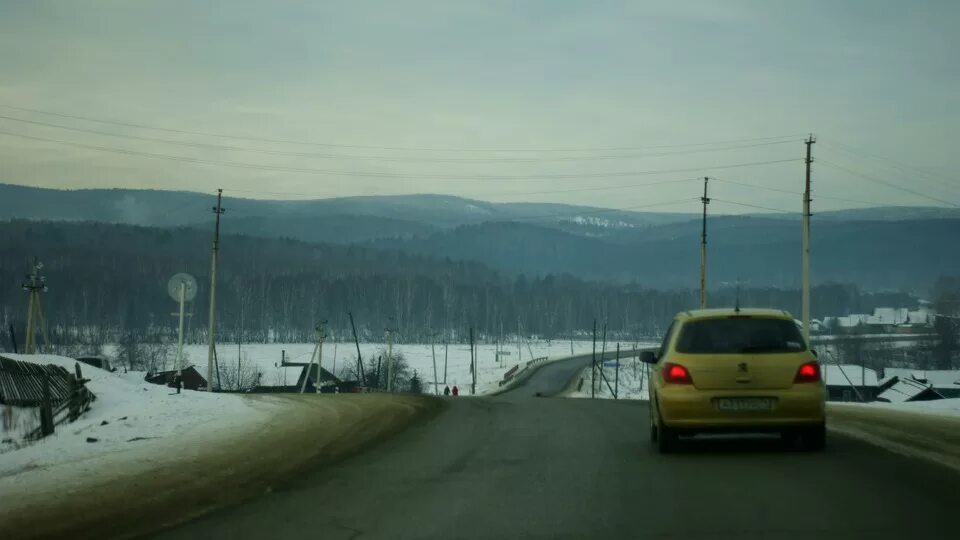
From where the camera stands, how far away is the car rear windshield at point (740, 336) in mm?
13781

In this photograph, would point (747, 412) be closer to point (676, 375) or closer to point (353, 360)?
point (676, 375)

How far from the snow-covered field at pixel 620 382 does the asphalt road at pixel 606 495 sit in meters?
58.9

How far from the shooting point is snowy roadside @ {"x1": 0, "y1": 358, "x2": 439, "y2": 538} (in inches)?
388

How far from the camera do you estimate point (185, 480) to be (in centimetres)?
1199

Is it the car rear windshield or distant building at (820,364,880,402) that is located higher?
the car rear windshield

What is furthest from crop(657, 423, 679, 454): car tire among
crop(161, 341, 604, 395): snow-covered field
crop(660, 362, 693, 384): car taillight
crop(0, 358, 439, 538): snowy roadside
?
crop(161, 341, 604, 395): snow-covered field

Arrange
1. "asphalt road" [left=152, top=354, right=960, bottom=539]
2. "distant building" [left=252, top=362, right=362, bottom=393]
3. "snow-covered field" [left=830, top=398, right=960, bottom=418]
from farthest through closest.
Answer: "distant building" [left=252, top=362, right=362, bottom=393] < "snow-covered field" [left=830, top=398, right=960, bottom=418] < "asphalt road" [left=152, top=354, right=960, bottom=539]

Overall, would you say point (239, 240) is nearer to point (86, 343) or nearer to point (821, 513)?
point (86, 343)

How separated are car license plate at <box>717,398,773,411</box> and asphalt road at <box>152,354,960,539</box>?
601 millimetres

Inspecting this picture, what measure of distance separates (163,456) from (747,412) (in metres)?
7.21

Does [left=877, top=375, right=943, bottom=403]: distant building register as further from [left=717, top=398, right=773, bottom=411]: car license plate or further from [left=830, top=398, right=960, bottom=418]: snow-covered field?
[left=717, top=398, right=773, bottom=411]: car license plate

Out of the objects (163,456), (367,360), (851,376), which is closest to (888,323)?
(851,376)

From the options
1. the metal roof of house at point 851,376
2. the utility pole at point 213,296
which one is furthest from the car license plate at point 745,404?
the metal roof of house at point 851,376

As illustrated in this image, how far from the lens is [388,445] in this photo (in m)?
16.1
